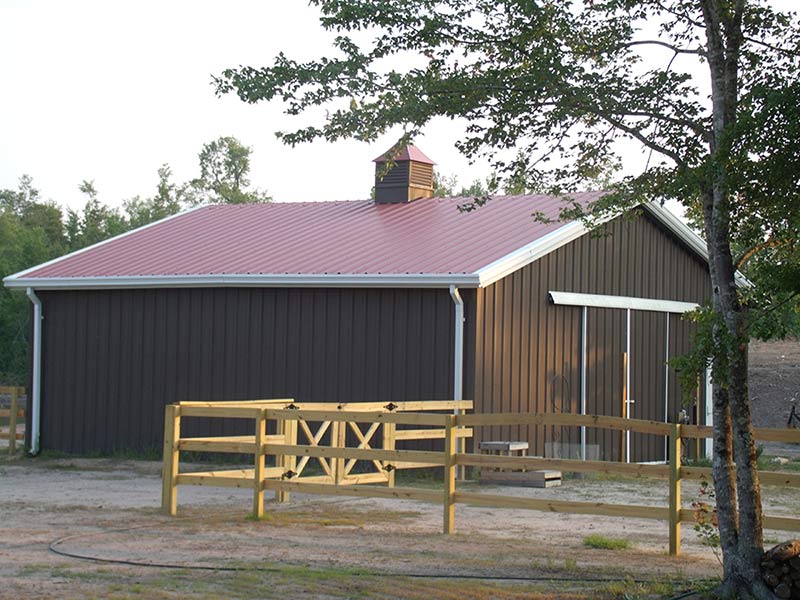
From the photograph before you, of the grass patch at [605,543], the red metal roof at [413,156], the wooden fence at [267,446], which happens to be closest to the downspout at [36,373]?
the red metal roof at [413,156]

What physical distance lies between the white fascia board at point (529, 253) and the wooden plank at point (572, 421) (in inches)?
197

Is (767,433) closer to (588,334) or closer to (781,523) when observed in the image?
(781,523)

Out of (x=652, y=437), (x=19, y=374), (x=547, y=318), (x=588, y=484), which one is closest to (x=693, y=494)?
(x=588, y=484)

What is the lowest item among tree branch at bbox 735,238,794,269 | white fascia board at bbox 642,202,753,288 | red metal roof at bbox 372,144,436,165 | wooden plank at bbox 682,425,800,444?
wooden plank at bbox 682,425,800,444

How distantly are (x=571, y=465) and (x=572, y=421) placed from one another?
37 centimetres

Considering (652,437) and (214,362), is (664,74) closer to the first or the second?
(214,362)

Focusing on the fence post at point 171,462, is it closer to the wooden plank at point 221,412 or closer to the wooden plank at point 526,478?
the wooden plank at point 221,412

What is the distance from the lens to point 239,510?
1236 centimetres

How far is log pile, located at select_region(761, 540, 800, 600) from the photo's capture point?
7793 mm

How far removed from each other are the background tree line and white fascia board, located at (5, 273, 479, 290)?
2144cm

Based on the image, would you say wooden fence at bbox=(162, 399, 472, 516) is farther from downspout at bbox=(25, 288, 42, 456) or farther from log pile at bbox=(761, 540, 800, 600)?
downspout at bbox=(25, 288, 42, 456)

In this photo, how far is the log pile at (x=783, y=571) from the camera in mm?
7793

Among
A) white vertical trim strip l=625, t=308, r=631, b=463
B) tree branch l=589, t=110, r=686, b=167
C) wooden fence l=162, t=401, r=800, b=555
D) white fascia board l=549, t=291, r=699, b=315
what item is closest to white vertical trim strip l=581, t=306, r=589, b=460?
white fascia board l=549, t=291, r=699, b=315

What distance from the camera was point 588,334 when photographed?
1847 cm
